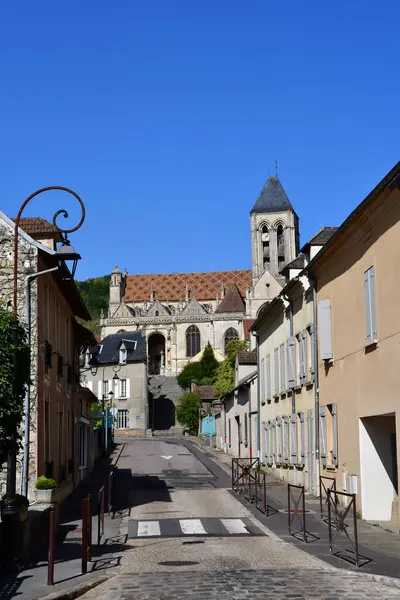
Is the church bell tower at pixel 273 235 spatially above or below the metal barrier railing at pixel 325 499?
above

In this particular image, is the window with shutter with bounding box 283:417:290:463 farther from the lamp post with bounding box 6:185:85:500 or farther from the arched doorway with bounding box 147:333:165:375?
the arched doorway with bounding box 147:333:165:375

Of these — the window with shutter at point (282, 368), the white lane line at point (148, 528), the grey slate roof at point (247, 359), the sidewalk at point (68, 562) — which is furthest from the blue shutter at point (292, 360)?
the grey slate roof at point (247, 359)

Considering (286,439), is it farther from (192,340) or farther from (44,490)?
(192,340)

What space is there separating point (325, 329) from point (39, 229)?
715 cm

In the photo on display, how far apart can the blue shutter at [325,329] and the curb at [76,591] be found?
9.78 meters

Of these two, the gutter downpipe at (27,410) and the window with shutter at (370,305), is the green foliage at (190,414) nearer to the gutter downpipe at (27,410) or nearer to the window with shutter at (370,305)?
the gutter downpipe at (27,410)

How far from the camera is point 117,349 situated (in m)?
65.8

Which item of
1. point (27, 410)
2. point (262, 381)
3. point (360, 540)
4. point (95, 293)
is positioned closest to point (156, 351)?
point (95, 293)

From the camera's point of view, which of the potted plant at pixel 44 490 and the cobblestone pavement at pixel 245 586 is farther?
the potted plant at pixel 44 490

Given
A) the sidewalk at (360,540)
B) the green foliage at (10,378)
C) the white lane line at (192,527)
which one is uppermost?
the green foliage at (10,378)

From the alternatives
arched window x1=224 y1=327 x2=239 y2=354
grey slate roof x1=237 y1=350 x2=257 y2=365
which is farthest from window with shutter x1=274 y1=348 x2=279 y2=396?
arched window x1=224 y1=327 x2=239 y2=354

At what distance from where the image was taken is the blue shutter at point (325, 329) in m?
18.5

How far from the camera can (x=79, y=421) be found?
26.7 m

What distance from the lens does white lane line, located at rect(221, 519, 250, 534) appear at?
48.5ft
